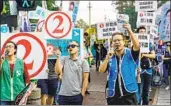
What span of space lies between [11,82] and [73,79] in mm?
849

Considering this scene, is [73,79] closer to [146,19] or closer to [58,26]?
[58,26]

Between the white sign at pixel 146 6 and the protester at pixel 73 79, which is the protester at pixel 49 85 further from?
the white sign at pixel 146 6

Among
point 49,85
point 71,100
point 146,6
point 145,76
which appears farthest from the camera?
point 146,6

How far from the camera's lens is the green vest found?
243 inches

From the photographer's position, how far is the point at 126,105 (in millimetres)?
5781

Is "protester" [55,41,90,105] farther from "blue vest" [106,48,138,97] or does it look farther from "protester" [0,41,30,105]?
"blue vest" [106,48,138,97]

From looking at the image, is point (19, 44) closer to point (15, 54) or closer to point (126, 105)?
point (15, 54)

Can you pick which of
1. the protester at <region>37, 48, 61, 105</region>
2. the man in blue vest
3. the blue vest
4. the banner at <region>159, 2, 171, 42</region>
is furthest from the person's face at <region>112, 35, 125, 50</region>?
the banner at <region>159, 2, 171, 42</region>

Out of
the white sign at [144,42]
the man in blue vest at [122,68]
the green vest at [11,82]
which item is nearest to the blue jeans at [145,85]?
the white sign at [144,42]

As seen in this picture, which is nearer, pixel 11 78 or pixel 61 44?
pixel 11 78

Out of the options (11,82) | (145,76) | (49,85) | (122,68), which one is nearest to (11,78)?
(11,82)

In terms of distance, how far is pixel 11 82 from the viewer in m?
6.21

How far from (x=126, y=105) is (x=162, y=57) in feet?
30.4

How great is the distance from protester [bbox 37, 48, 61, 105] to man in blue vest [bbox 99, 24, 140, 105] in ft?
9.46
